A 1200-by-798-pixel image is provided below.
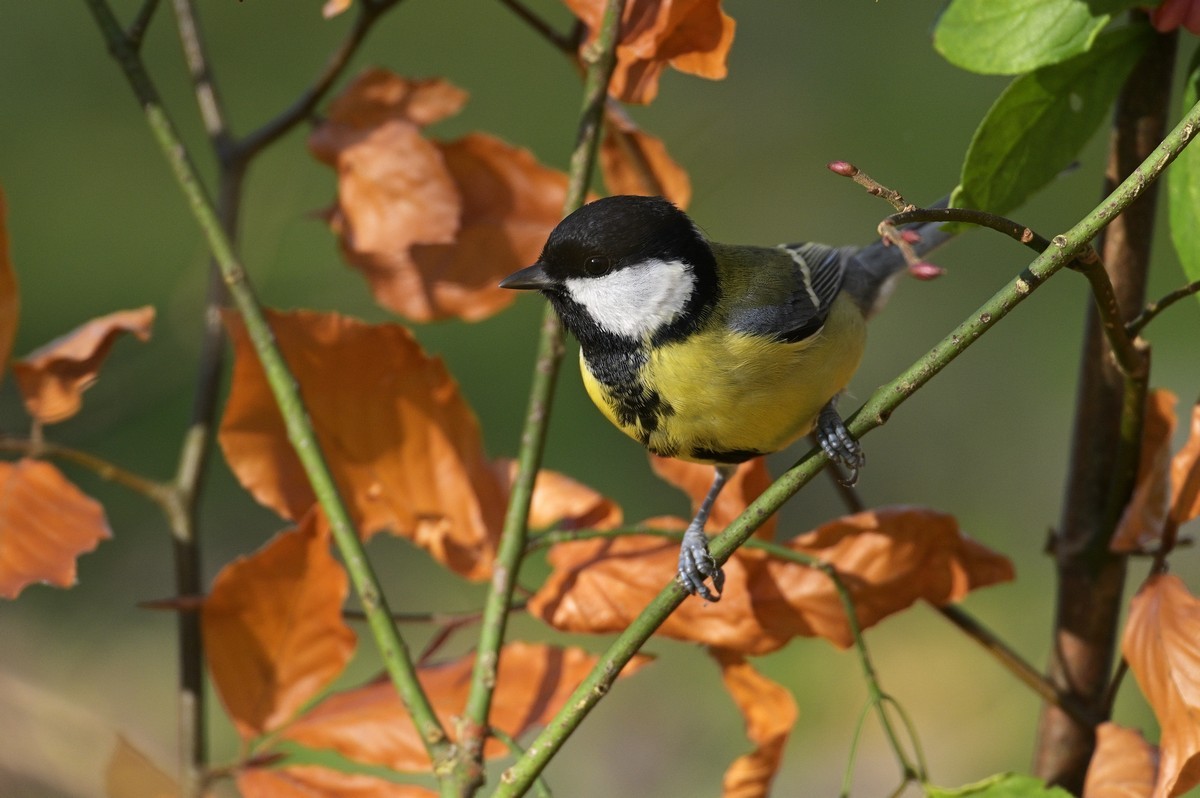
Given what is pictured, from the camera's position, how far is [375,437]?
38.9 inches

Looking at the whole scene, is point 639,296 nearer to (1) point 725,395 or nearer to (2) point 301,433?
(1) point 725,395

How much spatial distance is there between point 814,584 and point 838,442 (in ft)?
0.45

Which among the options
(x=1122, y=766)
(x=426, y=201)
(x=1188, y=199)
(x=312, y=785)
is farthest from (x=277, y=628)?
(x=1188, y=199)

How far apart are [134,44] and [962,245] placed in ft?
7.08

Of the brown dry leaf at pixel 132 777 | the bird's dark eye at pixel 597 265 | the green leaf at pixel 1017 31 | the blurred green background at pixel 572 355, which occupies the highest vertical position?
the green leaf at pixel 1017 31

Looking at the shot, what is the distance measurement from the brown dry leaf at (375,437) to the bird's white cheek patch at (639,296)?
0.57 feet

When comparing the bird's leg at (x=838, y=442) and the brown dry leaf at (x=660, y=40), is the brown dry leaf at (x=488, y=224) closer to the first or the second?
the brown dry leaf at (x=660, y=40)

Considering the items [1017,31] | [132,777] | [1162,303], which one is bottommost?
[132,777]

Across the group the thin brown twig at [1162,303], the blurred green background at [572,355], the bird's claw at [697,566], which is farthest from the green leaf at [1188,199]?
the blurred green background at [572,355]

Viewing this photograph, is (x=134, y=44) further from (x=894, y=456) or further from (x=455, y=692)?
(x=894, y=456)

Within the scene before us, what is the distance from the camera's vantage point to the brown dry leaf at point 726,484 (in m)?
0.96

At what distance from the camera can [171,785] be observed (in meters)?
0.90

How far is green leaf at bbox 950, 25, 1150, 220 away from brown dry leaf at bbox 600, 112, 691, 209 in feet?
1.03

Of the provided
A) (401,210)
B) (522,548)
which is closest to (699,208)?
(401,210)
